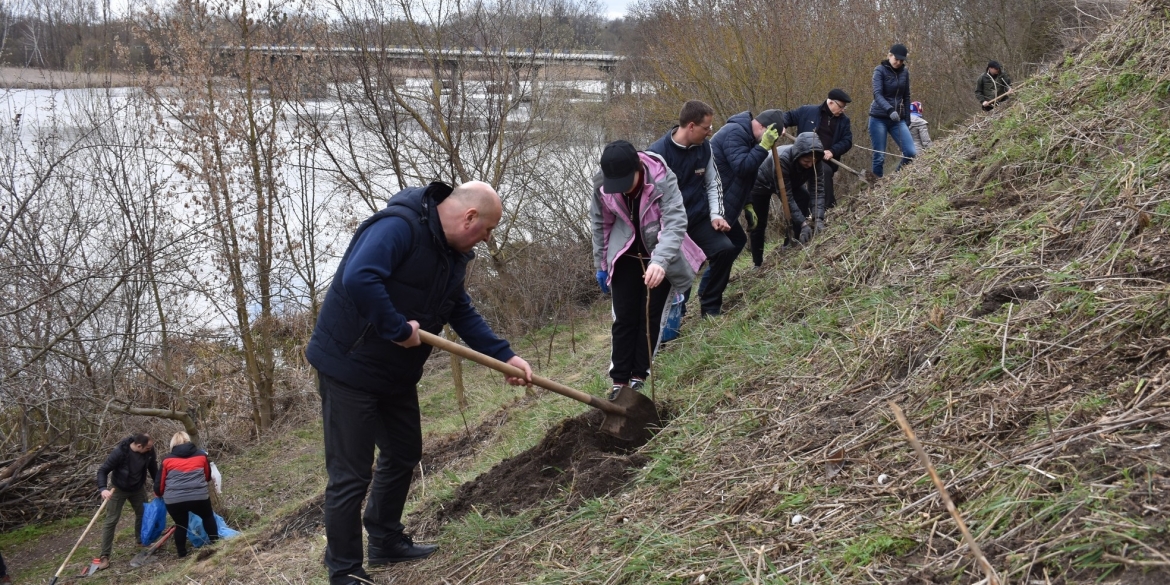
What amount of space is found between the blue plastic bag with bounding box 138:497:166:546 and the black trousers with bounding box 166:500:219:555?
0.47 ft

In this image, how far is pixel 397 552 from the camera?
4.79 metres

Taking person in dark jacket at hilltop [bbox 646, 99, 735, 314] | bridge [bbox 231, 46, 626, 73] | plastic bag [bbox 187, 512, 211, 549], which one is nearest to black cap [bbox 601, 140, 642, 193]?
person in dark jacket at hilltop [bbox 646, 99, 735, 314]

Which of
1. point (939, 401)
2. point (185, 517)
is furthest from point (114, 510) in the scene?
point (939, 401)

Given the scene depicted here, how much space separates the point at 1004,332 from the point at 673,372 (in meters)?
2.54

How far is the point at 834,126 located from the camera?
9383 millimetres

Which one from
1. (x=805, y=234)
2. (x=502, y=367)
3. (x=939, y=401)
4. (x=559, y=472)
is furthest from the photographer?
(x=805, y=234)

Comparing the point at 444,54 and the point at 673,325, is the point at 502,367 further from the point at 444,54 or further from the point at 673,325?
the point at 444,54

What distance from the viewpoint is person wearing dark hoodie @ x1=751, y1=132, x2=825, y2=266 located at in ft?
27.1

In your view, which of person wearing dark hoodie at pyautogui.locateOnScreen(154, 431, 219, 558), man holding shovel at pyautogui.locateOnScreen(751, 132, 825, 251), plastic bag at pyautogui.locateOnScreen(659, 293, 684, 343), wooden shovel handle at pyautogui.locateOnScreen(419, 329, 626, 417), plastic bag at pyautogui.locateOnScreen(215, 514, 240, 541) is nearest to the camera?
wooden shovel handle at pyautogui.locateOnScreen(419, 329, 626, 417)

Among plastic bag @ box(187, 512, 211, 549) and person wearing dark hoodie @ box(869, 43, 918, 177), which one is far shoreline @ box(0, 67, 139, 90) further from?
person wearing dark hoodie @ box(869, 43, 918, 177)

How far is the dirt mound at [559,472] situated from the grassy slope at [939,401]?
162 millimetres

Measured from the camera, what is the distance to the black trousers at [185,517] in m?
9.48

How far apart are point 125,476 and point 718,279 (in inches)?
280

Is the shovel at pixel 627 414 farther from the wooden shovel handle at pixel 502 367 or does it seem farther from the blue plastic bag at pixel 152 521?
the blue plastic bag at pixel 152 521
